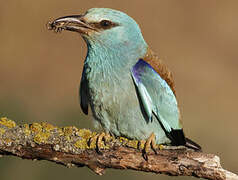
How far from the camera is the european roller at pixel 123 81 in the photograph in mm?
4500

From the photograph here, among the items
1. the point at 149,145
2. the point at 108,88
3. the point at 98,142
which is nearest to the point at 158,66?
the point at 108,88

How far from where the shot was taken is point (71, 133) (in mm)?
4238

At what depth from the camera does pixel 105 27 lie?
15.0 feet

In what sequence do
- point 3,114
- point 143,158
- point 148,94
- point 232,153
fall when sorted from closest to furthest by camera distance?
1. point 143,158
2. point 148,94
3. point 3,114
4. point 232,153

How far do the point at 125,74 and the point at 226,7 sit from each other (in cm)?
562

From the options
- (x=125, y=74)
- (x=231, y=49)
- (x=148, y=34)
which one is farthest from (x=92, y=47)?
(x=231, y=49)

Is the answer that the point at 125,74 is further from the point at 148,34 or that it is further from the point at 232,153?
the point at 148,34

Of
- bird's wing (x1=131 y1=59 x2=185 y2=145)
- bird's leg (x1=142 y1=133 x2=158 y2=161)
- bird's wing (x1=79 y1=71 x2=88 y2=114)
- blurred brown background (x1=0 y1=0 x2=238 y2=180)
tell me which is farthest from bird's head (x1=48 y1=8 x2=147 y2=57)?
blurred brown background (x1=0 y1=0 x2=238 y2=180)

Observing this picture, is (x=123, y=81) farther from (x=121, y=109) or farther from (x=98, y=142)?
(x=98, y=142)

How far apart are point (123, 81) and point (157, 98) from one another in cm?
34

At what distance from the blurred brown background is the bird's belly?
8.49 ft

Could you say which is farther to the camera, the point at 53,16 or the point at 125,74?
the point at 53,16

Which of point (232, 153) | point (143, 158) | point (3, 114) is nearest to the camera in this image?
point (143, 158)

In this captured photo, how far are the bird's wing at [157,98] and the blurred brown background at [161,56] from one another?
2.63 metres
